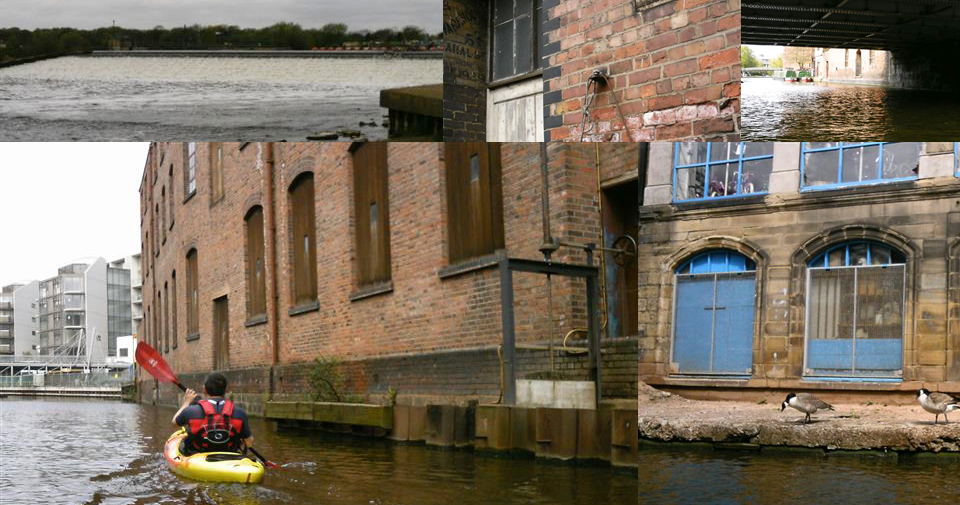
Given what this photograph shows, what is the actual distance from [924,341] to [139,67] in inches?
155

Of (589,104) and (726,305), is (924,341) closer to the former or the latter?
(726,305)

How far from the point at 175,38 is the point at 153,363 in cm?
426

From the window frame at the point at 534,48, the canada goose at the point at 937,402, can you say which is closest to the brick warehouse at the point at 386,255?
the canada goose at the point at 937,402

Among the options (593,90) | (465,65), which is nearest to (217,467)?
(465,65)

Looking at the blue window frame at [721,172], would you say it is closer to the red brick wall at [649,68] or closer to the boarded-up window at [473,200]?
the red brick wall at [649,68]

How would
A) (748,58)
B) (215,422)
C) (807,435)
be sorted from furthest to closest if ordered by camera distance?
(215,422) → (748,58) → (807,435)

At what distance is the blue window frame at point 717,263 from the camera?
2.96 metres

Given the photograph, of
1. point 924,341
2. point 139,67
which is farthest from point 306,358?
point 924,341

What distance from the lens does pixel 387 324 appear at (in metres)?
5.45

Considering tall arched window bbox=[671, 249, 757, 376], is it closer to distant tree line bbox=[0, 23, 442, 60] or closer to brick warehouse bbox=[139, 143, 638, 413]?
brick warehouse bbox=[139, 143, 638, 413]

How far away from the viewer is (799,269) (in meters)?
3.04

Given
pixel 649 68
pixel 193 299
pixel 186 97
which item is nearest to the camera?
pixel 186 97

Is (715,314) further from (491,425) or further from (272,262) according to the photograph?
(272,262)

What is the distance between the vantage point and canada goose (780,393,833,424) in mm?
3113
